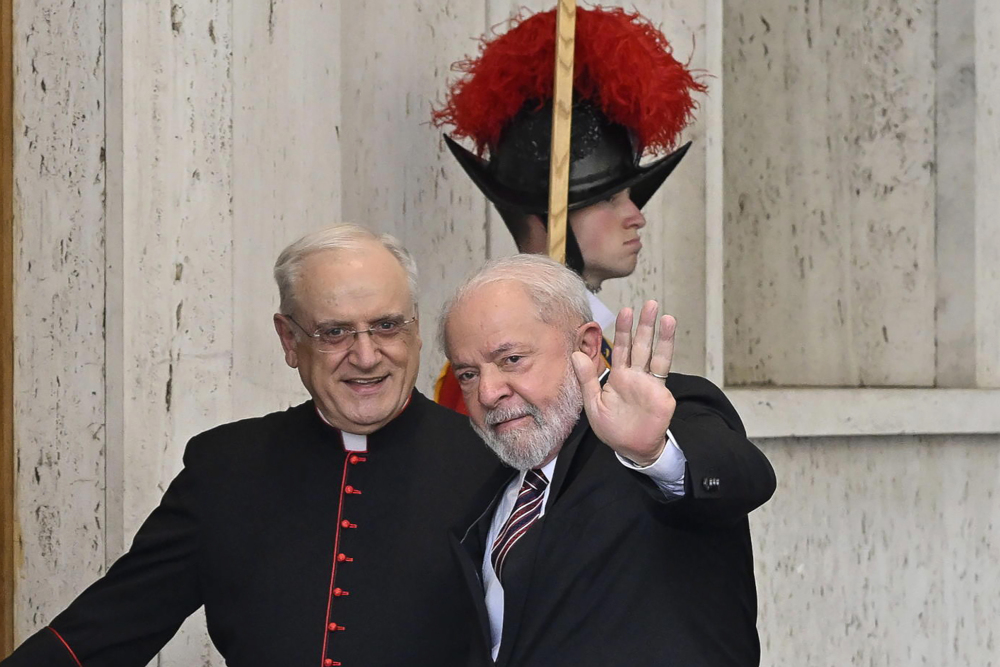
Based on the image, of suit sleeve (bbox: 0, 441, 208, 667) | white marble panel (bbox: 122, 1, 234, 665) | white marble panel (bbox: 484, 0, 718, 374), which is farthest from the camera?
white marble panel (bbox: 484, 0, 718, 374)

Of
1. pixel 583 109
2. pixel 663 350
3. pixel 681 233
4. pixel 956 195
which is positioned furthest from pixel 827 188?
pixel 663 350

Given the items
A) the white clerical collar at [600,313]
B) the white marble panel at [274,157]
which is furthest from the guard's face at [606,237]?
the white marble panel at [274,157]

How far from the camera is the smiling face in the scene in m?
2.03

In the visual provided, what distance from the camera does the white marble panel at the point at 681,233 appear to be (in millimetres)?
4070

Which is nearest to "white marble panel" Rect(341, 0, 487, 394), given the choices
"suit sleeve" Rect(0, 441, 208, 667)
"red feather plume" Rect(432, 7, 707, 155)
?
"red feather plume" Rect(432, 7, 707, 155)

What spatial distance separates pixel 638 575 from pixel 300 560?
0.73 meters

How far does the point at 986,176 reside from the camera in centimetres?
477

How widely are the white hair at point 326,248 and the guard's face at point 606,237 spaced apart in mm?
690

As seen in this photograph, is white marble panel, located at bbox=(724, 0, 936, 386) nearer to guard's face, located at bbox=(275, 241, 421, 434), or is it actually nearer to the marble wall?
the marble wall

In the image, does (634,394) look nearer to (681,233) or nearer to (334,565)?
(334,565)

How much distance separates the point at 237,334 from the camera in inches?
126

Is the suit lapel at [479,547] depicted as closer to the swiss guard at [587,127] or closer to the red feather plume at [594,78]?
the swiss guard at [587,127]

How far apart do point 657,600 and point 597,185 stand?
1.40 meters

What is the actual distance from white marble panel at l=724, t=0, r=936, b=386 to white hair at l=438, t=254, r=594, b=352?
2.90m
